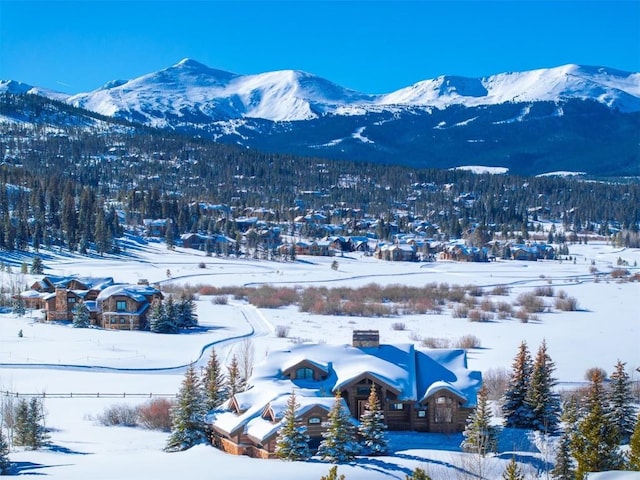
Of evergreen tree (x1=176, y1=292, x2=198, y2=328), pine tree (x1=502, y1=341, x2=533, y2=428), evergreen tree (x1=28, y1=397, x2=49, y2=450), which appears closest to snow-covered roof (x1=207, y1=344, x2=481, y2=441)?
pine tree (x1=502, y1=341, x2=533, y2=428)

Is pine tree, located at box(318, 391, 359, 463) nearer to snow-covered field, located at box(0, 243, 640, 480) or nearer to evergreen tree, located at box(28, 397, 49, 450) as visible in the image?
snow-covered field, located at box(0, 243, 640, 480)

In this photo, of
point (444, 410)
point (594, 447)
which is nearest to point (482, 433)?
point (444, 410)

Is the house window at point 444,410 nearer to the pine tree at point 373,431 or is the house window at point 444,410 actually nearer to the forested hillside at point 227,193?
the pine tree at point 373,431

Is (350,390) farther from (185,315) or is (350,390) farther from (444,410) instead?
(185,315)

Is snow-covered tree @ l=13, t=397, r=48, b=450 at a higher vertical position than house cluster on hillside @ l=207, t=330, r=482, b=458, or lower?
lower

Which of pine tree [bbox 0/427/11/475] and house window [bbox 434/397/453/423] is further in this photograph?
house window [bbox 434/397/453/423]
